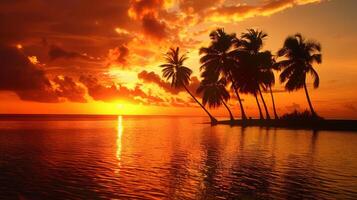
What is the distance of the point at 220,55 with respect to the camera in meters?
81.1

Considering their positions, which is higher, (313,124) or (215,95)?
(215,95)

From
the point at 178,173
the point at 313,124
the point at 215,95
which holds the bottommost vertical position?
the point at 178,173

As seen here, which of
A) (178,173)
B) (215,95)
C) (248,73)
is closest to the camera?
(178,173)

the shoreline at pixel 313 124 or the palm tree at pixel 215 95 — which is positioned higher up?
the palm tree at pixel 215 95

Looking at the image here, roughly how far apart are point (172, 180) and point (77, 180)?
525 centimetres

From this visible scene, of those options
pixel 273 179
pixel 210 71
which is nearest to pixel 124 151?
pixel 273 179

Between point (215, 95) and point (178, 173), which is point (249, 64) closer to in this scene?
point (215, 95)

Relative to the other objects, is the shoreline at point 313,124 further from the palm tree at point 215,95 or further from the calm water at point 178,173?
the calm water at point 178,173

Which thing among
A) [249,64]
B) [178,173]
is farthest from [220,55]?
[178,173]

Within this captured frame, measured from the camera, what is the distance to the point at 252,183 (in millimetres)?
20188

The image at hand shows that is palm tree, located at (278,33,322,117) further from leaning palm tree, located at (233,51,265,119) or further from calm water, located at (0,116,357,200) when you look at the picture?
calm water, located at (0,116,357,200)

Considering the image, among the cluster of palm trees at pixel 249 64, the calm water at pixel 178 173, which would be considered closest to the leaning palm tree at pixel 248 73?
the cluster of palm trees at pixel 249 64

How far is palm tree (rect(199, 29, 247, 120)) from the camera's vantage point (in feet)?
263

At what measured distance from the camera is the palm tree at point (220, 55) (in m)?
80.2
